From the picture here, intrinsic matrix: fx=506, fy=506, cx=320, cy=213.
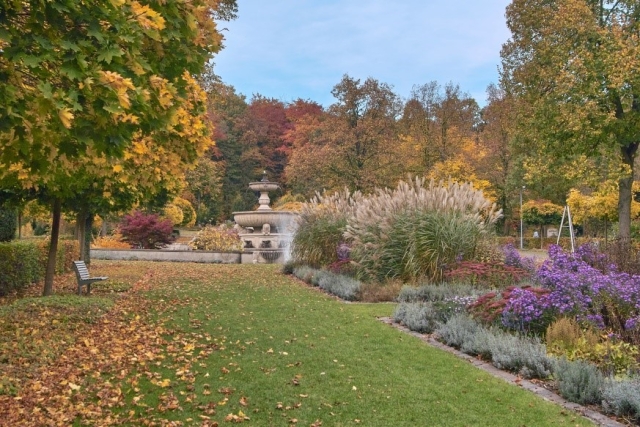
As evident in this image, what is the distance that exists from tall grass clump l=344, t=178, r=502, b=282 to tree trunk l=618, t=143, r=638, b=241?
6655 mm

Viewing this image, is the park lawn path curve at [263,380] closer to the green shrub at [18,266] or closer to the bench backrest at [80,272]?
the bench backrest at [80,272]

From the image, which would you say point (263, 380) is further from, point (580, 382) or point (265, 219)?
point (265, 219)

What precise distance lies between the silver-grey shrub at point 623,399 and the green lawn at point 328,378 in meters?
0.36

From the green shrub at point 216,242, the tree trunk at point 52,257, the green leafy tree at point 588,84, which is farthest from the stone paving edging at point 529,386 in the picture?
the green shrub at point 216,242

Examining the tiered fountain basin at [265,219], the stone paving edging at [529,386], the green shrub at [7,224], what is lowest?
the stone paving edging at [529,386]

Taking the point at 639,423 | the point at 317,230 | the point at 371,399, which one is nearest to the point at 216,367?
the point at 371,399

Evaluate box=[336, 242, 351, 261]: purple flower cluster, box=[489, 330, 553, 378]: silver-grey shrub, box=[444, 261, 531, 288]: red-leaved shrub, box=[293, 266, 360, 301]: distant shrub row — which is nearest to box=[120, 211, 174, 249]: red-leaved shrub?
box=[293, 266, 360, 301]: distant shrub row

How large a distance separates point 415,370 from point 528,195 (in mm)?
33176

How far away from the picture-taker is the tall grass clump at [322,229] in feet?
42.8

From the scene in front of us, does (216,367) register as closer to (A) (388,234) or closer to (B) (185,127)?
(B) (185,127)

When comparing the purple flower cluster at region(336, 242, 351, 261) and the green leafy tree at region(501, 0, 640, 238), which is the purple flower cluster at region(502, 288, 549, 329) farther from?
the green leafy tree at region(501, 0, 640, 238)

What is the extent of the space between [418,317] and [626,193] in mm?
11309

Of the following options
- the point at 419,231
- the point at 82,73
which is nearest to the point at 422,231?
the point at 419,231

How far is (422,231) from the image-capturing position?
9.38 meters
